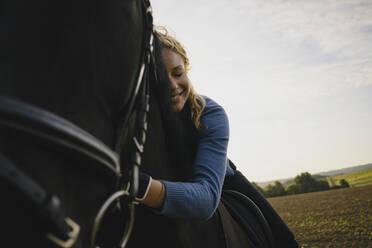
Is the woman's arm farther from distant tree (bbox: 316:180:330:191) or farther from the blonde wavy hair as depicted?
distant tree (bbox: 316:180:330:191)

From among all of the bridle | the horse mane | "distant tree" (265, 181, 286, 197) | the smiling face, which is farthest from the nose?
"distant tree" (265, 181, 286, 197)

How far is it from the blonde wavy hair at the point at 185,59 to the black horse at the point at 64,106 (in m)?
0.84

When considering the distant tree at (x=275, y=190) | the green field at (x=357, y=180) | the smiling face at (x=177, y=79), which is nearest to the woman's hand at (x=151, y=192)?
the smiling face at (x=177, y=79)

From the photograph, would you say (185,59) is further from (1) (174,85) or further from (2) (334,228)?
(2) (334,228)

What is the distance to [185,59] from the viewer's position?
6.98ft

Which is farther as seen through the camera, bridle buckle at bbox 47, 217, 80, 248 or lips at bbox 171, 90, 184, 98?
lips at bbox 171, 90, 184, 98

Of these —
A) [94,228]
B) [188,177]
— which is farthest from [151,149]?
[94,228]

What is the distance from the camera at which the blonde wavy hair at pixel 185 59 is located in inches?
75.1

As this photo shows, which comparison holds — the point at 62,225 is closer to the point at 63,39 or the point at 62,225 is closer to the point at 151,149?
the point at 63,39

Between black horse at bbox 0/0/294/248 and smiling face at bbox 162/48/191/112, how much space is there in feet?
2.66

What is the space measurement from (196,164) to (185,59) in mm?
942

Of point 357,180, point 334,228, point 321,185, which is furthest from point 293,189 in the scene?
point 334,228

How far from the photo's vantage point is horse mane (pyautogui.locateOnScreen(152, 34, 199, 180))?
4.69 ft

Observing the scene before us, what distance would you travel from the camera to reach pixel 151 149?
56.4 inches
